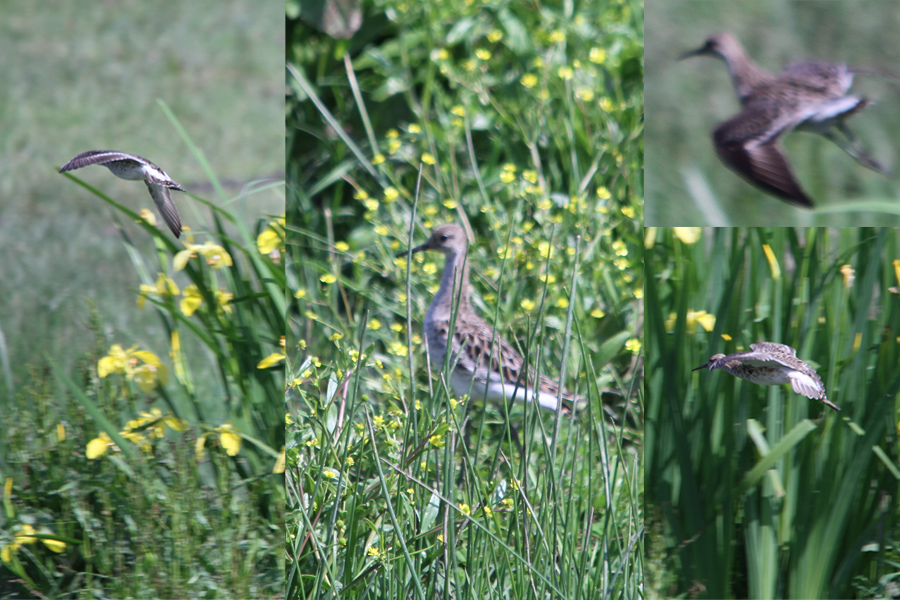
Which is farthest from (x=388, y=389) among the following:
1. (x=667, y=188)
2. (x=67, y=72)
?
(x=67, y=72)

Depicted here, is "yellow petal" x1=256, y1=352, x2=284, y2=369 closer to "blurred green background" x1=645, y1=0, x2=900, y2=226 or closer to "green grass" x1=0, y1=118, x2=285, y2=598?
"green grass" x1=0, y1=118, x2=285, y2=598

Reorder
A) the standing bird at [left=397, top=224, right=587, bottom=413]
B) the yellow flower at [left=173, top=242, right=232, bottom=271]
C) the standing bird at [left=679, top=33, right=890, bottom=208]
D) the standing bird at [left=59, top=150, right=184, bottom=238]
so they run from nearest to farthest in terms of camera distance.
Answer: the standing bird at [left=679, top=33, right=890, bottom=208] → the standing bird at [left=59, top=150, right=184, bottom=238] → the yellow flower at [left=173, top=242, right=232, bottom=271] → the standing bird at [left=397, top=224, right=587, bottom=413]

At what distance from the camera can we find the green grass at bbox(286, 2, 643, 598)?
187 cm

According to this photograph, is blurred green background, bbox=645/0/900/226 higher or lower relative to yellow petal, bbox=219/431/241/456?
higher

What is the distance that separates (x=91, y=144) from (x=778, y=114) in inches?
73.8

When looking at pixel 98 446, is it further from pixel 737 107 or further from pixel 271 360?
pixel 737 107

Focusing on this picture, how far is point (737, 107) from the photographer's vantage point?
185 centimetres

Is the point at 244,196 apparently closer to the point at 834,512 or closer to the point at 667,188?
the point at 667,188

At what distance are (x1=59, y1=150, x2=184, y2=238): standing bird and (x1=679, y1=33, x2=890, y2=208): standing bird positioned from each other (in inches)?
56.5

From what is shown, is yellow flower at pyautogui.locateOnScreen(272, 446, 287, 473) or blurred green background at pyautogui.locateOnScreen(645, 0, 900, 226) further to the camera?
yellow flower at pyautogui.locateOnScreen(272, 446, 287, 473)

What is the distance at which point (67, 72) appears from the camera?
2240 millimetres

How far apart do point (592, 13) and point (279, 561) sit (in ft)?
8.02

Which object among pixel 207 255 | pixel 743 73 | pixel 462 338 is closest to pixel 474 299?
pixel 462 338

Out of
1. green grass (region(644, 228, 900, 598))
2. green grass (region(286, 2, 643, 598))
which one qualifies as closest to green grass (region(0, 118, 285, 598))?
green grass (region(286, 2, 643, 598))
